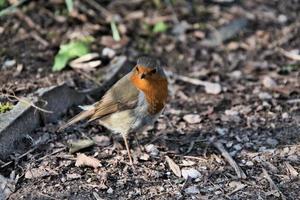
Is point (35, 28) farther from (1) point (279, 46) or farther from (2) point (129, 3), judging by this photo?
(1) point (279, 46)

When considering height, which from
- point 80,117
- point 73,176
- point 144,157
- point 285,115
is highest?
point 80,117

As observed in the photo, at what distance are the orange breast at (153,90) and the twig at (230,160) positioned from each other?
0.48 meters

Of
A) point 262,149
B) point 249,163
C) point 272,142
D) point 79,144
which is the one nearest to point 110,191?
point 79,144

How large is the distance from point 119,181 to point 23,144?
0.74 meters

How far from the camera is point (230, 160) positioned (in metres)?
3.72

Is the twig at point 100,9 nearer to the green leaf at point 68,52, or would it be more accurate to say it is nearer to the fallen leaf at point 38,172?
the green leaf at point 68,52

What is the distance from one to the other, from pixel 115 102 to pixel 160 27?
1.85 m

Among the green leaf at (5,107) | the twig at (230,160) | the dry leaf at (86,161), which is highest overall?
the green leaf at (5,107)

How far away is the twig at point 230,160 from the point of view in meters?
3.56

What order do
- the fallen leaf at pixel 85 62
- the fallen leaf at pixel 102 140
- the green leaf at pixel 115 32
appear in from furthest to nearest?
the green leaf at pixel 115 32
the fallen leaf at pixel 85 62
the fallen leaf at pixel 102 140

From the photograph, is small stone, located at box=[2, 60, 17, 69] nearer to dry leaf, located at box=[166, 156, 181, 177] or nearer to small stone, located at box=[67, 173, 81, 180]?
small stone, located at box=[67, 173, 81, 180]

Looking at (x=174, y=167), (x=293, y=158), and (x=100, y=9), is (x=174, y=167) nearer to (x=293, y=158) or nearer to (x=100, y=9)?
(x=293, y=158)

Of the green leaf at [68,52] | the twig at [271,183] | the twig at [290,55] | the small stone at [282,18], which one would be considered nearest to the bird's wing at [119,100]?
the green leaf at [68,52]

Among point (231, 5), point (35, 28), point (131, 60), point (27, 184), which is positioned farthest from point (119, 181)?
point (231, 5)
